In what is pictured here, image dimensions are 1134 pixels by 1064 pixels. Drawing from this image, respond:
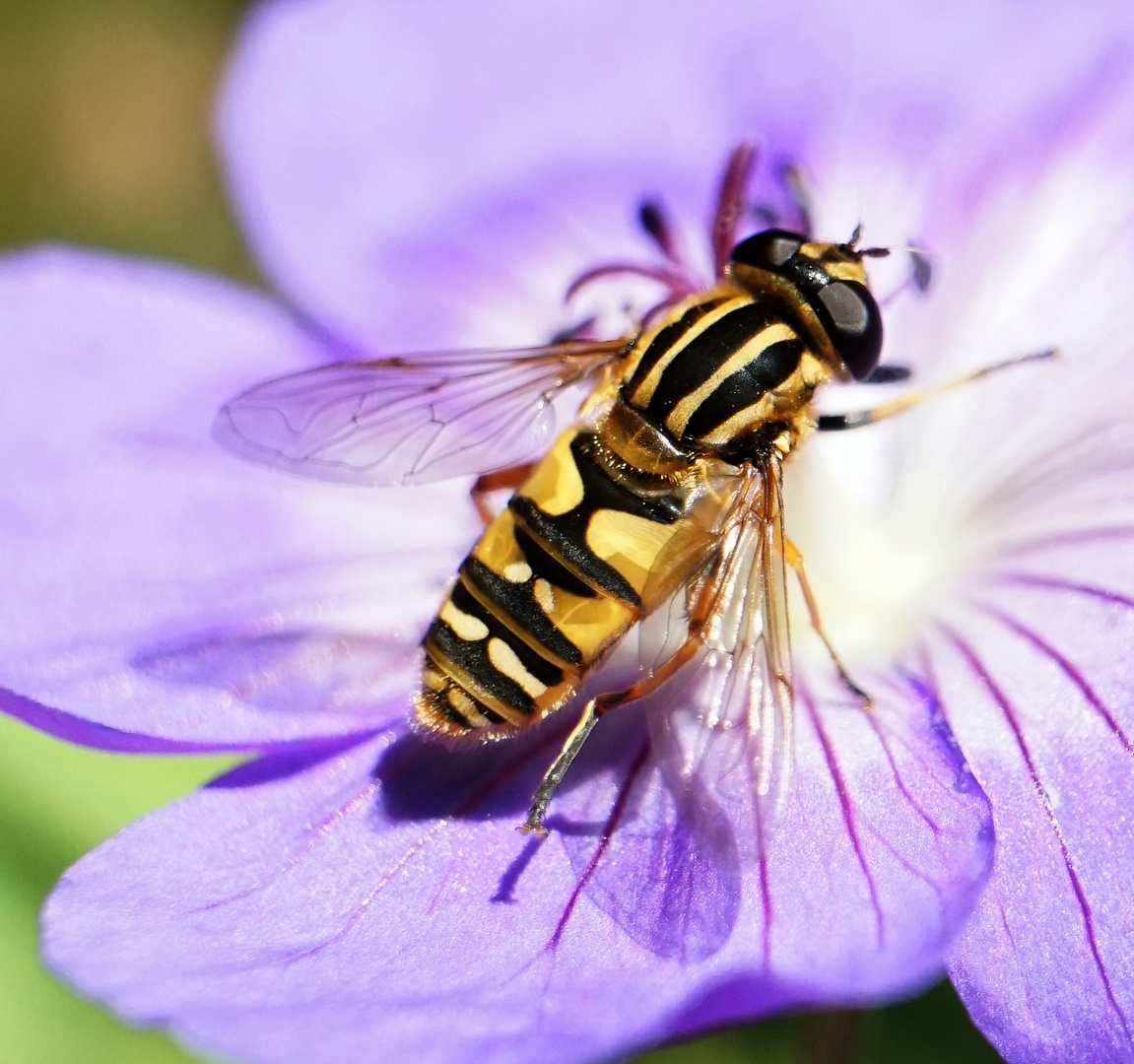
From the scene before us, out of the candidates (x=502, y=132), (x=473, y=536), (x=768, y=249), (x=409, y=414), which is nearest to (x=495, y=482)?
(x=409, y=414)

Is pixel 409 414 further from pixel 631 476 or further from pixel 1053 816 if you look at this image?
pixel 1053 816

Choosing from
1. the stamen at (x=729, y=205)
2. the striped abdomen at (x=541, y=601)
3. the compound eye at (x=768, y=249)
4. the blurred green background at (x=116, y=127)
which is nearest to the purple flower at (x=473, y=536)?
the striped abdomen at (x=541, y=601)

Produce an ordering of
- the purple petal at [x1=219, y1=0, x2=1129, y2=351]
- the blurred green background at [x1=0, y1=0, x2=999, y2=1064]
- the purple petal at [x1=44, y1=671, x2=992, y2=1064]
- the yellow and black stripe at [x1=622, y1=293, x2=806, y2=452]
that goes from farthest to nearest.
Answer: the blurred green background at [x1=0, y1=0, x2=999, y2=1064]
the purple petal at [x1=219, y1=0, x2=1129, y2=351]
the yellow and black stripe at [x1=622, y1=293, x2=806, y2=452]
the purple petal at [x1=44, y1=671, x2=992, y2=1064]

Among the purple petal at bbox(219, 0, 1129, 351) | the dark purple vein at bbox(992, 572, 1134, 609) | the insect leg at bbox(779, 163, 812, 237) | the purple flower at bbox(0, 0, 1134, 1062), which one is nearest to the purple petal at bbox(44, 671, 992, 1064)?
the purple flower at bbox(0, 0, 1134, 1062)

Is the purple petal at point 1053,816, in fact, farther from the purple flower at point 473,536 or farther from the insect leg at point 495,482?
the insect leg at point 495,482

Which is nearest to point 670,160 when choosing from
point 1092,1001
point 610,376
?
point 610,376

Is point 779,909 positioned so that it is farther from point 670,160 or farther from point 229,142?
point 229,142

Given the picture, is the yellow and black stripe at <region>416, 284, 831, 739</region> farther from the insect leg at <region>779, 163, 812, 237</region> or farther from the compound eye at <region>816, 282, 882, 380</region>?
the insect leg at <region>779, 163, 812, 237</region>
